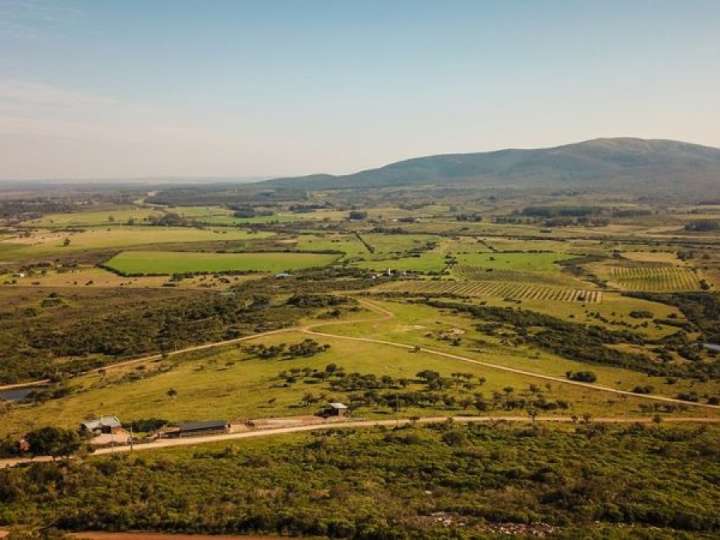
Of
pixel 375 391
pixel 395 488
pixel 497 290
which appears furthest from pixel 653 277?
pixel 395 488

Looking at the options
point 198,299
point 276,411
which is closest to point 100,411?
point 276,411

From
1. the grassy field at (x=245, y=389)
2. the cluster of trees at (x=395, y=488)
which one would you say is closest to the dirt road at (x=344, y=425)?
the grassy field at (x=245, y=389)

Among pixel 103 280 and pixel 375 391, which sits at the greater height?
pixel 375 391

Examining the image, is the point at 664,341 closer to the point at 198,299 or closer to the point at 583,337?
the point at 583,337

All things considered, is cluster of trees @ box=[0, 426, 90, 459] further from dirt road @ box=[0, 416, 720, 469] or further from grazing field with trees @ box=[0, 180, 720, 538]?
dirt road @ box=[0, 416, 720, 469]

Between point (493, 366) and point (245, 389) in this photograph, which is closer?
point (245, 389)

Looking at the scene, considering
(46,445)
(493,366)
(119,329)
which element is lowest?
(119,329)

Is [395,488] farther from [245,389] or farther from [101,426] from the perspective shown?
[245,389]

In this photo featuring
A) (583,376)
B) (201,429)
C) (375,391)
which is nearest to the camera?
(201,429)
